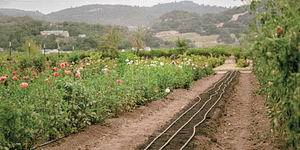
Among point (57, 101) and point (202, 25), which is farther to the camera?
point (202, 25)

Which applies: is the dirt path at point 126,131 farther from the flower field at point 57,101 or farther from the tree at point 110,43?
the tree at point 110,43

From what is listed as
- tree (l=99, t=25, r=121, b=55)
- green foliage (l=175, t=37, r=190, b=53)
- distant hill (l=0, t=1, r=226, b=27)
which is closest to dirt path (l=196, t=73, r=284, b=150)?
green foliage (l=175, t=37, r=190, b=53)

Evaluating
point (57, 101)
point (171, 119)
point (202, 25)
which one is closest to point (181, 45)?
point (171, 119)

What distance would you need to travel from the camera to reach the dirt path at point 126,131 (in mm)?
3998

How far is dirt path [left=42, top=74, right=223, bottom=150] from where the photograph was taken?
13.1 feet

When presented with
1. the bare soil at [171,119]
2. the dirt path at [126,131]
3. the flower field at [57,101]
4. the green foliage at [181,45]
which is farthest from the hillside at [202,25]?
the flower field at [57,101]

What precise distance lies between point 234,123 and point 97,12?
567 feet

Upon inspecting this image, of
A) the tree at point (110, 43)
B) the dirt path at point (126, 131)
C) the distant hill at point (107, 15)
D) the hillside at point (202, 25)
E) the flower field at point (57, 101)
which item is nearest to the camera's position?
the flower field at point (57, 101)

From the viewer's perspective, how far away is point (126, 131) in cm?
490

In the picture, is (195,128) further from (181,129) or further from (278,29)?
(278,29)

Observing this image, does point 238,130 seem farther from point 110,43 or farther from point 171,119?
point 110,43

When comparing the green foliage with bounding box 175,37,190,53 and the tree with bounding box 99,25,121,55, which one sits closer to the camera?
the green foliage with bounding box 175,37,190,53

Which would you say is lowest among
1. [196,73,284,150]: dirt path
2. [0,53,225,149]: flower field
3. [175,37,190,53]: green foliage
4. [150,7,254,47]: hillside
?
[196,73,284,150]: dirt path

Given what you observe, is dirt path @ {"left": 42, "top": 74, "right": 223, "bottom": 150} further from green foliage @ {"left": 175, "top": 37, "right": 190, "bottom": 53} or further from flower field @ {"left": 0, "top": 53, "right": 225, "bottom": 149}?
green foliage @ {"left": 175, "top": 37, "right": 190, "bottom": 53}
